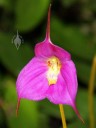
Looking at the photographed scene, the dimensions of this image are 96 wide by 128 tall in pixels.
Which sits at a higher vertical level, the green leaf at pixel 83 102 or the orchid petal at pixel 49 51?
the orchid petal at pixel 49 51

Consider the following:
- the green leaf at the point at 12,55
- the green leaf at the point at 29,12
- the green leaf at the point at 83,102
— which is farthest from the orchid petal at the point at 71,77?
the green leaf at the point at 29,12

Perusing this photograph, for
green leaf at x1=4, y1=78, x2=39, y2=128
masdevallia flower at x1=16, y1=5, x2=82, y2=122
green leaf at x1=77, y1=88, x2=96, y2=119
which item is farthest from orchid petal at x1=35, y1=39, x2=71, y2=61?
green leaf at x1=77, y1=88, x2=96, y2=119

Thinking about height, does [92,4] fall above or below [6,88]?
above

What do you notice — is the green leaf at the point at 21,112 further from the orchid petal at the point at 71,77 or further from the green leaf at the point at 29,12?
the orchid petal at the point at 71,77

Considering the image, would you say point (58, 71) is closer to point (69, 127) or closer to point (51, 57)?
point (51, 57)

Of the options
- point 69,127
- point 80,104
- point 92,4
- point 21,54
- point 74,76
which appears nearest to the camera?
point 74,76

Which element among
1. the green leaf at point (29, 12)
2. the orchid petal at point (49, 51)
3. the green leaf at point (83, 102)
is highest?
the orchid petal at point (49, 51)

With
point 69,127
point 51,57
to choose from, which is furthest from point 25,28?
point 51,57
